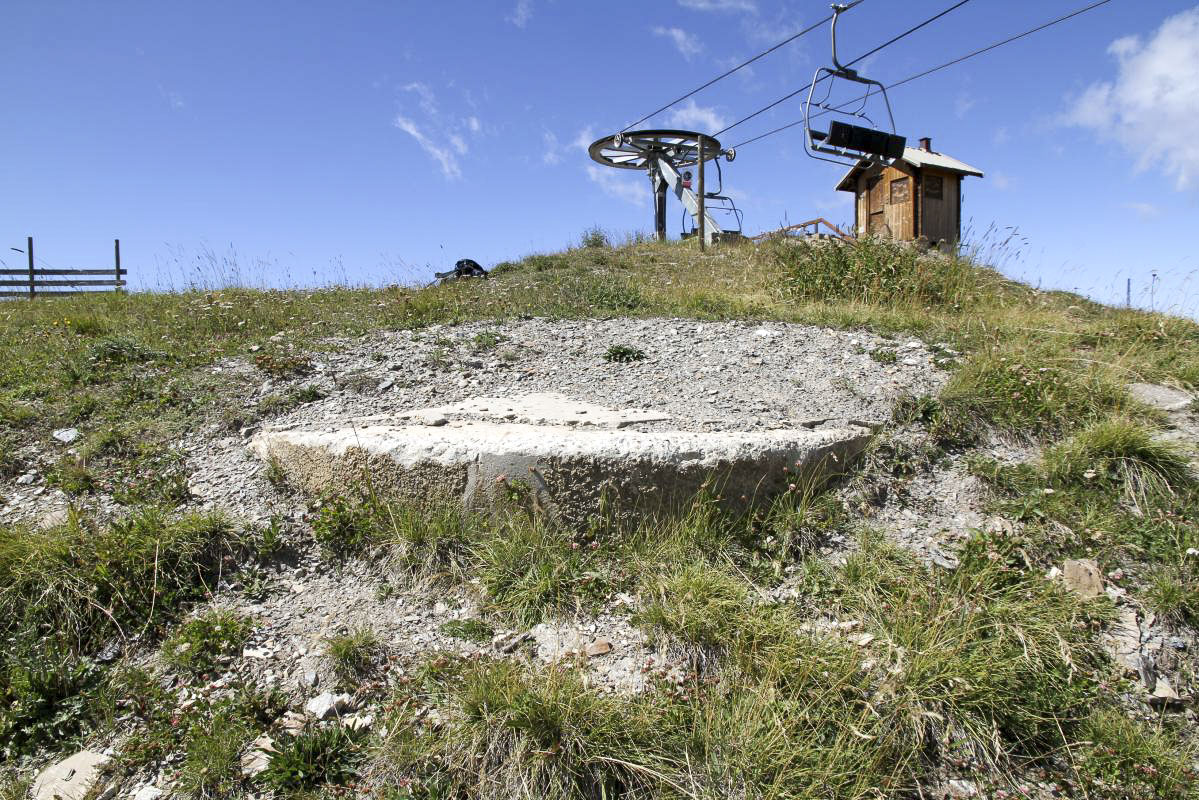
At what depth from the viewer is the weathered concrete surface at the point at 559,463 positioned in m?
3.51

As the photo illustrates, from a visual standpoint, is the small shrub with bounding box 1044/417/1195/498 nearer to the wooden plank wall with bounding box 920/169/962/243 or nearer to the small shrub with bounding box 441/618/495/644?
the small shrub with bounding box 441/618/495/644

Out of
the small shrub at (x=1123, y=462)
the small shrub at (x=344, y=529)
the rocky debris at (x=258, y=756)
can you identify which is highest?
the small shrub at (x=1123, y=462)

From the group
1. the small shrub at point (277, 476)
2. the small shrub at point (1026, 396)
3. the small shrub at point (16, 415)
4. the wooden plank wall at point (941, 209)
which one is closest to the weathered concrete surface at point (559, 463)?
the small shrub at point (277, 476)

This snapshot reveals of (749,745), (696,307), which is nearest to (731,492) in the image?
(749,745)

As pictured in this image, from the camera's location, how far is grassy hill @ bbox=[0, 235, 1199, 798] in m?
2.38

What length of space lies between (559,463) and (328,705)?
1.52 metres

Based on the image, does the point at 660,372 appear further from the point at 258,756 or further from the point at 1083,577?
the point at 258,756

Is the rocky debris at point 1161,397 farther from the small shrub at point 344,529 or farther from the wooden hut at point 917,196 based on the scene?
the wooden hut at point 917,196

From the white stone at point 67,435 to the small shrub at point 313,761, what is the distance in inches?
124

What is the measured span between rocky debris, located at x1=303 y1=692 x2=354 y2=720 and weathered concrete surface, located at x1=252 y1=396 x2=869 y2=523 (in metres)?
1.13

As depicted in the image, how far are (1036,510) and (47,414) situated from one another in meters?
6.50

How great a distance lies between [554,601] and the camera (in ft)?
10.4

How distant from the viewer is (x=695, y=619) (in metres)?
2.91

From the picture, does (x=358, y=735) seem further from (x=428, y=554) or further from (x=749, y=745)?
(x=749, y=745)
